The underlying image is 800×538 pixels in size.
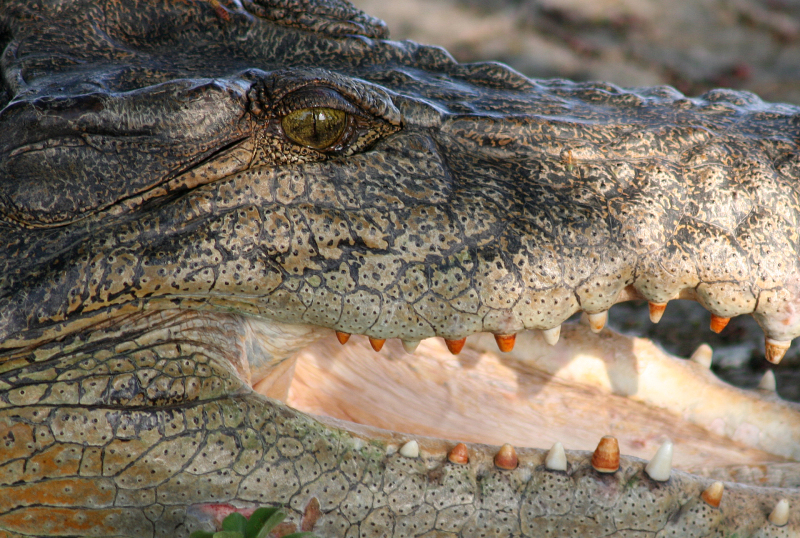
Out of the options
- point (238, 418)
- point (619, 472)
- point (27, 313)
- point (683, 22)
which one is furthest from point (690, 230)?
point (683, 22)

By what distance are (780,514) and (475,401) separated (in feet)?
3.50

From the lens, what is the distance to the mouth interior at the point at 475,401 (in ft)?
8.17

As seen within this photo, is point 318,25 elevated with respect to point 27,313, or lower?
elevated

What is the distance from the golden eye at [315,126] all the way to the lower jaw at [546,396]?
84 centimetres

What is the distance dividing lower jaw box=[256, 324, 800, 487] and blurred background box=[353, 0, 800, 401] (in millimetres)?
5062

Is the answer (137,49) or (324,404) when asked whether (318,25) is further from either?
(324,404)

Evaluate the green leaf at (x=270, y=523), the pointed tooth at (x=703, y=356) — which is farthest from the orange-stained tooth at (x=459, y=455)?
the pointed tooth at (x=703, y=356)

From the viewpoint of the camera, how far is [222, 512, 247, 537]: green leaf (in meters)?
1.63

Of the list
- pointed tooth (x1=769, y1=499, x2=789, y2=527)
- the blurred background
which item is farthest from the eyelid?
the blurred background

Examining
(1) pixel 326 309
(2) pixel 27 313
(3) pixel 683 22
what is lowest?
(2) pixel 27 313

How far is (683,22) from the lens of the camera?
8.02 m

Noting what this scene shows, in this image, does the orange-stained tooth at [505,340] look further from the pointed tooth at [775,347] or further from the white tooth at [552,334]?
the pointed tooth at [775,347]

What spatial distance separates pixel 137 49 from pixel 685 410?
2.34 meters

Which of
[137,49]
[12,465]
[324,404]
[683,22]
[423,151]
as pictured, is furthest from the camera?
[683,22]
